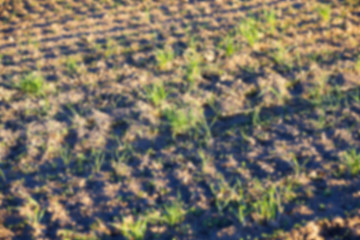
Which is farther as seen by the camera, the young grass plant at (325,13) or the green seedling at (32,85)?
the young grass plant at (325,13)

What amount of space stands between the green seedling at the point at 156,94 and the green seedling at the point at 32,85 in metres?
0.73

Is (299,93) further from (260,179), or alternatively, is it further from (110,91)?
(110,91)

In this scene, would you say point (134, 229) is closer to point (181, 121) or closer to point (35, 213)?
point (35, 213)

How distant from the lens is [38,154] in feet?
7.48

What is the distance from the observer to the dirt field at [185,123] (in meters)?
1.87

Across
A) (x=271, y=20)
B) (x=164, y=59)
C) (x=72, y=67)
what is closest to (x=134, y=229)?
(x=164, y=59)

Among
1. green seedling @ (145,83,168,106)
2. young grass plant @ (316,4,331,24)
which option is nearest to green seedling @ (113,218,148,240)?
green seedling @ (145,83,168,106)

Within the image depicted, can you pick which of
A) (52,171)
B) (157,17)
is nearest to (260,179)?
(52,171)

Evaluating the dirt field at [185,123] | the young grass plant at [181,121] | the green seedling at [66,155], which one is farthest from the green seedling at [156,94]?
the green seedling at [66,155]

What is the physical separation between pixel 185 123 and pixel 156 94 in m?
0.32

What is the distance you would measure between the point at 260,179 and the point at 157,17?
1.96 meters

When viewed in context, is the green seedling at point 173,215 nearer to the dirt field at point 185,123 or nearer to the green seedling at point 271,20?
the dirt field at point 185,123

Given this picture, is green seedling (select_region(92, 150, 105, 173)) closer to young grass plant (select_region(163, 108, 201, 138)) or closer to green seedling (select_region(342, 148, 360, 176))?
young grass plant (select_region(163, 108, 201, 138))

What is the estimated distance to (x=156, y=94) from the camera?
2.49 metres
